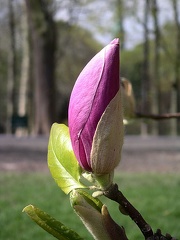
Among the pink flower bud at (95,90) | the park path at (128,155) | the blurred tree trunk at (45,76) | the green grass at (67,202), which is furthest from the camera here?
the blurred tree trunk at (45,76)

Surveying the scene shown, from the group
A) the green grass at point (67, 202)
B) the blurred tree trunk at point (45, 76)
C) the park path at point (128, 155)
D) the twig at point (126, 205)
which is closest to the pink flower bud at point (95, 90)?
the twig at point (126, 205)

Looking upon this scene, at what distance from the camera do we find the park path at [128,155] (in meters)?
7.77

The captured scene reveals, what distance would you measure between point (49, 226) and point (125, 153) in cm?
910

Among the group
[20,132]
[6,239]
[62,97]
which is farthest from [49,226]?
[62,97]

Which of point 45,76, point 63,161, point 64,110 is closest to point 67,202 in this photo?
point 63,161

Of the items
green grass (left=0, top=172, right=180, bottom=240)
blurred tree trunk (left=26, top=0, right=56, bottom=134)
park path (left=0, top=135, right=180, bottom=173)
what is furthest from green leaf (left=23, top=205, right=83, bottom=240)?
blurred tree trunk (left=26, top=0, right=56, bottom=134)

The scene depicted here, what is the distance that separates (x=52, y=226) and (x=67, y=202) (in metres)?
4.77

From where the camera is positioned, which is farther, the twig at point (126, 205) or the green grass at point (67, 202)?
the green grass at point (67, 202)

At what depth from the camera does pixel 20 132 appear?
45.0 feet

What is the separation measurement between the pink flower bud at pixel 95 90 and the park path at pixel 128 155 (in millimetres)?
7090

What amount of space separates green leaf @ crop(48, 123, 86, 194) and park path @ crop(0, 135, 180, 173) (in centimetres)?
701

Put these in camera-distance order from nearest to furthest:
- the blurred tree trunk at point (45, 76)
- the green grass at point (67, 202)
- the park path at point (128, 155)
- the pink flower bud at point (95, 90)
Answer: the pink flower bud at point (95, 90) → the green grass at point (67, 202) → the park path at point (128, 155) → the blurred tree trunk at point (45, 76)

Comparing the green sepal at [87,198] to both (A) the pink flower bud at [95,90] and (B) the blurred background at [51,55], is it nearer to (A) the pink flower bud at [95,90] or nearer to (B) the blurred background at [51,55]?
(A) the pink flower bud at [95,90]

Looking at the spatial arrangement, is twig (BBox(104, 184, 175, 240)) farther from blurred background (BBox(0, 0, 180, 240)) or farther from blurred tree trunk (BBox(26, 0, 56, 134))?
blurred tree trunk (BBox(26, 0, 56, 134))
